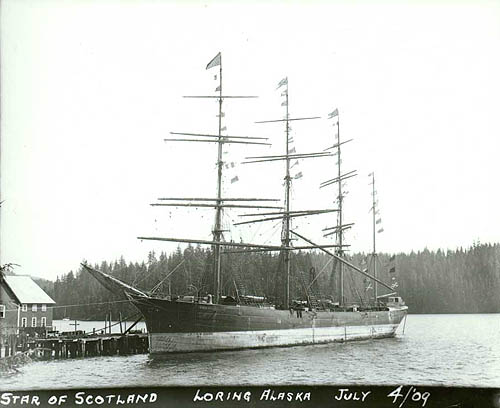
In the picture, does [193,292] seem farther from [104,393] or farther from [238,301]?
[104,393]

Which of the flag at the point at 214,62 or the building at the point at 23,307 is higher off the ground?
the flag at the point at 214,62

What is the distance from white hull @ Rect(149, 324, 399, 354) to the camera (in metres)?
18.6

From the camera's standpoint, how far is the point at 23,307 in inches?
554

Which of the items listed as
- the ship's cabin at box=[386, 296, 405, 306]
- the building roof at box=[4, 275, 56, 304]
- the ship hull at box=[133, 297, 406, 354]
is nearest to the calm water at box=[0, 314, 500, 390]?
the ship hull at box=[133, 297, 406, 354]

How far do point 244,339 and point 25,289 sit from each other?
9182mm

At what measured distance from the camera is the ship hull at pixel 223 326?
18719 mm

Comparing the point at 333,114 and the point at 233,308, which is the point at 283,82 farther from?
the point at 233,308

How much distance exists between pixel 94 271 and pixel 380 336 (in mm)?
18219

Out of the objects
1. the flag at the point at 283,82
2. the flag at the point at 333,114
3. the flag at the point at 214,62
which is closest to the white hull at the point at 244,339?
the flag at the point at 333,114

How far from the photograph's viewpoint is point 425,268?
2278cm

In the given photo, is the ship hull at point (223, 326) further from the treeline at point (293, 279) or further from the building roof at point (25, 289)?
the building roof at point (25, 289)

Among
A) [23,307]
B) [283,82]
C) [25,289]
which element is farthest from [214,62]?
[23,307]

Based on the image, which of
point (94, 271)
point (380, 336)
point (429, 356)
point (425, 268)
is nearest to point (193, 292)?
point (94, 271)

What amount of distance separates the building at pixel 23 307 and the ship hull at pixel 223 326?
3737 mm
